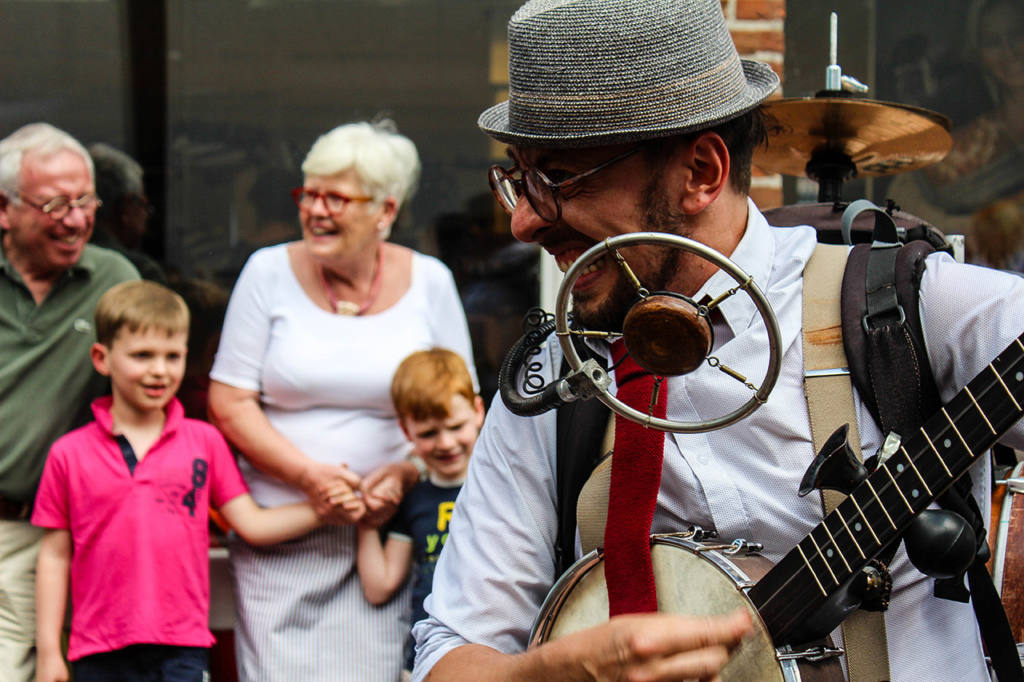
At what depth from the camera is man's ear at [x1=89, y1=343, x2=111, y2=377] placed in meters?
3.29

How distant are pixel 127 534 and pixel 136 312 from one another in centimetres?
62

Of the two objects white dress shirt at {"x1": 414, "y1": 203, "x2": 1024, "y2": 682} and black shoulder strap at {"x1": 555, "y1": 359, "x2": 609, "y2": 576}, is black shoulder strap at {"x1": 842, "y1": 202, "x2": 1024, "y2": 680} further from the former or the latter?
black shoulder strap at {"x1": 555, "y1": 359, "x2": 609, "y2": 576}

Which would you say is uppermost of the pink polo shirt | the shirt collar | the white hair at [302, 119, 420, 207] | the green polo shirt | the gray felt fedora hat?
the gray felt fedora hat

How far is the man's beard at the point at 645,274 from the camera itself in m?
1.65

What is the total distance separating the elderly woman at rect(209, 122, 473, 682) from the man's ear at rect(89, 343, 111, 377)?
306 millimetres

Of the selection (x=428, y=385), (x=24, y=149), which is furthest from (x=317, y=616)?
(x=24, y=149)

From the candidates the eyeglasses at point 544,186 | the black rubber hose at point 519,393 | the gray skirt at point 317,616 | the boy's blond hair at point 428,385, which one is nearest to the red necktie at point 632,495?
the black rubber hose at point 519,393

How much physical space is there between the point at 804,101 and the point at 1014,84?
2.76 m

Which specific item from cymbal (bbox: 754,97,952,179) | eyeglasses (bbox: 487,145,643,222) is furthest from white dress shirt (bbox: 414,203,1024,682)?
cymbal (bbox: 754,97,952,179)

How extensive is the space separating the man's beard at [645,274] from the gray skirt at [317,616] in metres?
1.93

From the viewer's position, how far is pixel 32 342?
11.1 ft

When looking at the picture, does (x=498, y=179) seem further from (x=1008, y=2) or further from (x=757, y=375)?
(x=1008, y=2)

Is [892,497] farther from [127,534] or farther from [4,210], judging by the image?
[4,210]

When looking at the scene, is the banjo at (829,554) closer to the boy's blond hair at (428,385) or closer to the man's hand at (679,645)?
the man's hand at (679,645)
